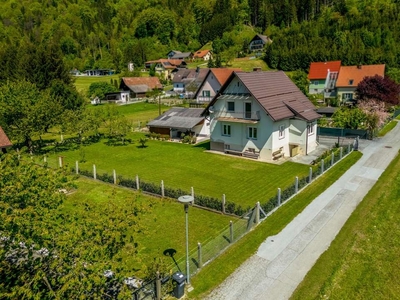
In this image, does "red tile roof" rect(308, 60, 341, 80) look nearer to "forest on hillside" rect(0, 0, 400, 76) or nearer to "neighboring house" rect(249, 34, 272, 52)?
"forest on hillside" rect(0, 0, 400, 76)

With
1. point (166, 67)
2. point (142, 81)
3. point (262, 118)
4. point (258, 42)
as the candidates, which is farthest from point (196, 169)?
point (258, 42)

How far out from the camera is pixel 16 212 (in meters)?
8.52

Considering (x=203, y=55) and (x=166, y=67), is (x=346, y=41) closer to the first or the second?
(x=203, y=55)

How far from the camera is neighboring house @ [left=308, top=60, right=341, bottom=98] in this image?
77.6 metres

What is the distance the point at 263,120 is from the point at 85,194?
1783 centimetres

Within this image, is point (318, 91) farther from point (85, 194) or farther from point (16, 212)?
point (16, 212)

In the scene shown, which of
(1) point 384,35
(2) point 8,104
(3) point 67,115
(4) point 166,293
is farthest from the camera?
(1) point 384,35

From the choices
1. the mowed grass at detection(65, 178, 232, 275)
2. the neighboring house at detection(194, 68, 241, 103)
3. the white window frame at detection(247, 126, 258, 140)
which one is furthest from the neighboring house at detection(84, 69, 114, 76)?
the mowed grass at detection(65, 178, 232, 275)

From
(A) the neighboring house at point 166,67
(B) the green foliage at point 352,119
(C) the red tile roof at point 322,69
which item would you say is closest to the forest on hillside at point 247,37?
(C) the red tile roof at point 322,69

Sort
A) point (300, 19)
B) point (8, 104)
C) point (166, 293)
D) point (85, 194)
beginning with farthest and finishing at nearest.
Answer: point (300, 19) < point (8, 104) < point (85, 194) < point (166, 293)

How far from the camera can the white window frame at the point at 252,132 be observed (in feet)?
108

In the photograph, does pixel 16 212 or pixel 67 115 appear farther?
pixel 67 115

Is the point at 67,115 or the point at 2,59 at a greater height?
the point at 2,59

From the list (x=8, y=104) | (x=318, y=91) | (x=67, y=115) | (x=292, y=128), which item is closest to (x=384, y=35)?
(x=318, y=91)
